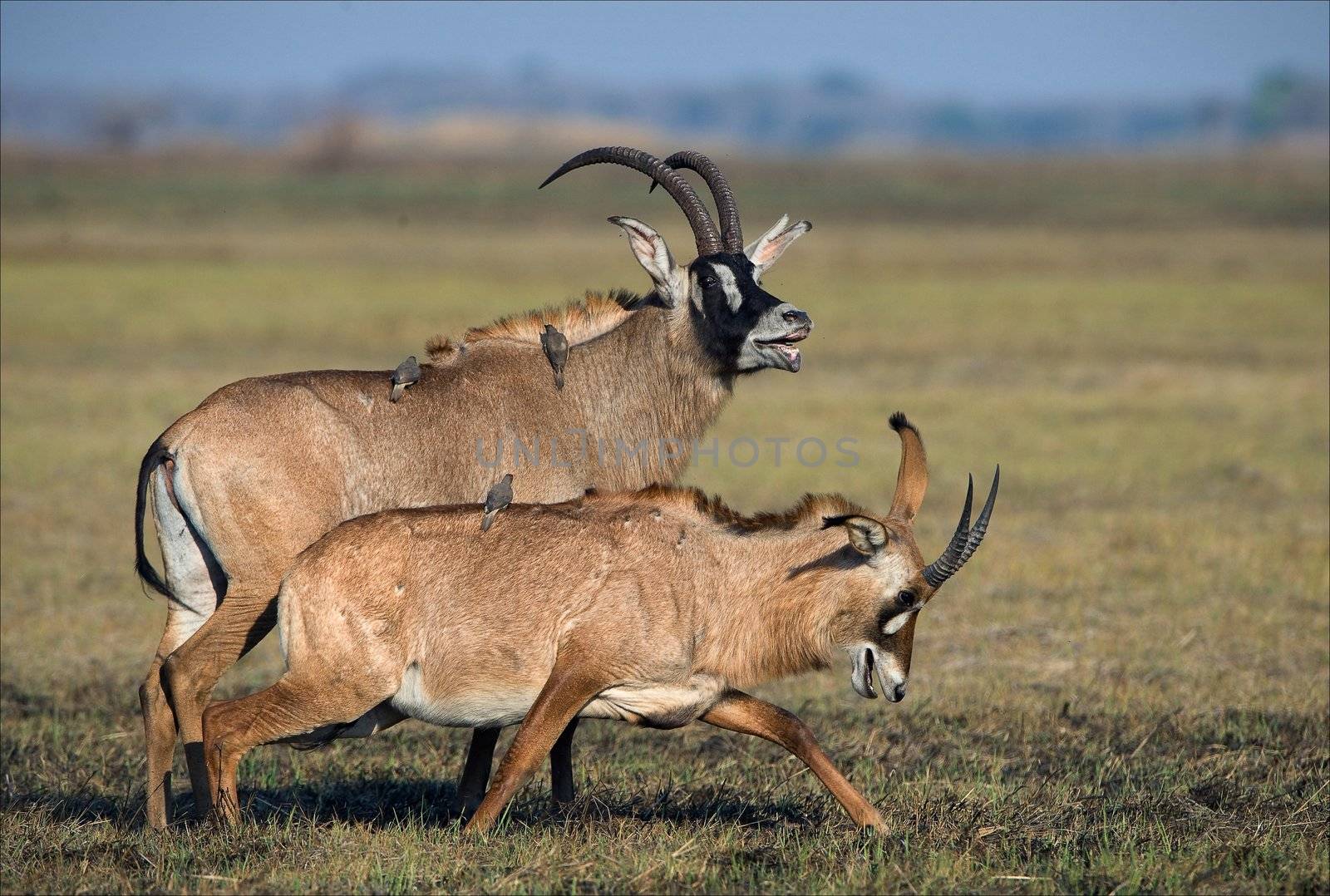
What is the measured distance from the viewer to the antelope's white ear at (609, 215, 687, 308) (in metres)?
8.98

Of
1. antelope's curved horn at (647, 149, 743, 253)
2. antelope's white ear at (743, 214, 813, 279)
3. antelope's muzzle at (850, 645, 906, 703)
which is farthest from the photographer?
antelope's white ear at (743, 214, 813, 279)

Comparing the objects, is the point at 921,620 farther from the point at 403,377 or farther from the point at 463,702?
Answer: the point at 463,702

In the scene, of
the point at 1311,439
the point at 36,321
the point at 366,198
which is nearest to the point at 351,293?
the point at 36,321

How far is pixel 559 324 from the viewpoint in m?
9.31

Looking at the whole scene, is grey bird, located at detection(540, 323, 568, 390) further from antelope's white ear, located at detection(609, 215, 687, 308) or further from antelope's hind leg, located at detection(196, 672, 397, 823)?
antelope's hind leg, located at detection(196, 672, 397, 823)

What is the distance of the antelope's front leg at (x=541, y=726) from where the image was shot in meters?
6.66

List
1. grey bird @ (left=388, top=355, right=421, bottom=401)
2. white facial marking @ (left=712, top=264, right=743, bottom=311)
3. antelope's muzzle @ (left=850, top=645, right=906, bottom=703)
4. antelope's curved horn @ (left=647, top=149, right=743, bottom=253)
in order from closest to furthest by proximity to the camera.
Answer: antelope's muzzle @ (left=850, top=645, right=906, bottom=703) → grey bird @ (left=388, top=355, right=421, bottom=401) → white facial marking @ (left=712, top=264, right=743, bottom=311) → antelope's curved horn @ (left=647, top=149, right=743, bottom=253)

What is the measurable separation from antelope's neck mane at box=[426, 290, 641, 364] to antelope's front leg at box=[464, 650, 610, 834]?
8.05 ft

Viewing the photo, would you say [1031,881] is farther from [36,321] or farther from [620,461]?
[36,321]

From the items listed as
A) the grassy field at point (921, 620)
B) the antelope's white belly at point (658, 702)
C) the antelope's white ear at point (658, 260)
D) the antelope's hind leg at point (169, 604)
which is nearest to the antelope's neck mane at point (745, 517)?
A: the antelope's white belly at point (658, 702)

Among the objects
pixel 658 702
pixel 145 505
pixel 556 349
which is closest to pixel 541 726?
pixel 658 702

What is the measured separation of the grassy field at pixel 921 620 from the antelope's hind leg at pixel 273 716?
0.27 metres

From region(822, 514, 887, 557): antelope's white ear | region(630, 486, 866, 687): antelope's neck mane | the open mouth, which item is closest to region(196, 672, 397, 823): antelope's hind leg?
region(630, 486, 866, 687): antelope's neck mane

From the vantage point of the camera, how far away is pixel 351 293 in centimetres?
4231
